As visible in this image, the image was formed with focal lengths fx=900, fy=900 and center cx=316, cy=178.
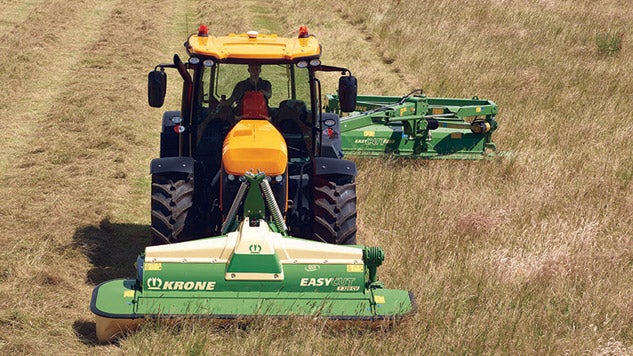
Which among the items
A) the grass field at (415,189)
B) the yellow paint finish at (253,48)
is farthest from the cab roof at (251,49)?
the grass field at (415,189)

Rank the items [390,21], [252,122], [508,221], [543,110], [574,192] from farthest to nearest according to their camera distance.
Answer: [390,21], [543,110], [574,192], [508,221], [252,122]

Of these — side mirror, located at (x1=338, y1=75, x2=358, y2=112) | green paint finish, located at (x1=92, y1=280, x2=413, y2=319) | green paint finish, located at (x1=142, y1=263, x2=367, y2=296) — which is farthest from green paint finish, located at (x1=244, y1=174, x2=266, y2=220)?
side mirror, located at (x1=338, y1=75, x2=358, y2=112)

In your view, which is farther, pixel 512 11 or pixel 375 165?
pixel 512 11

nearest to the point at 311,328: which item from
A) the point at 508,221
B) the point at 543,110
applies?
the point at 508,221

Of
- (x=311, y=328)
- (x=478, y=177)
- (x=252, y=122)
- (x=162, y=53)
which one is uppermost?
(x=252, y=122)

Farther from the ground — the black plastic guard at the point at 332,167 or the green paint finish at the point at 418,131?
the black plastic guard at the point at 332,167

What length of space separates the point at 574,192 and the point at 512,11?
11899mm

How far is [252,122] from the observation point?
755 cm

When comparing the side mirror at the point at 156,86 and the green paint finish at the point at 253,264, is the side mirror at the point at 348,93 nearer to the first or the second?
the side mirror at the point at 156,86

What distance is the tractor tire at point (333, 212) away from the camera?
7316mm

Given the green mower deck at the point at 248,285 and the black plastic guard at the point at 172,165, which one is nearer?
the green mower deck at the point at 248,285

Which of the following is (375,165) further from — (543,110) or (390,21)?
(390,21)

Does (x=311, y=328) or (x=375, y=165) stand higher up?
(x=311, y=328)

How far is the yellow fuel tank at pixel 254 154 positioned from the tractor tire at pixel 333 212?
1.35 feet
